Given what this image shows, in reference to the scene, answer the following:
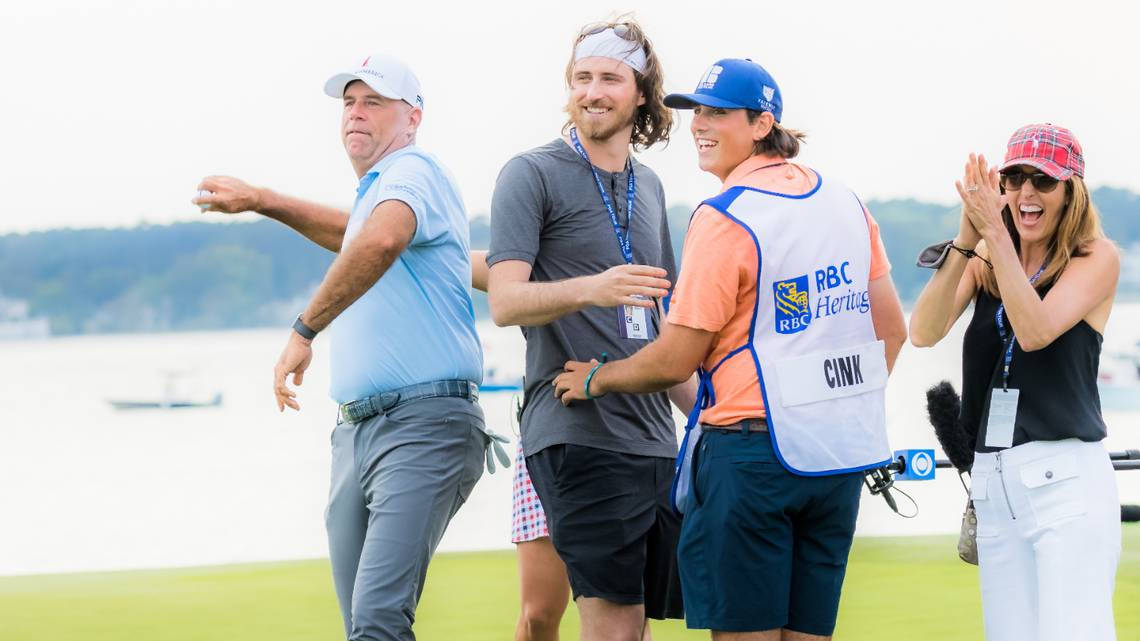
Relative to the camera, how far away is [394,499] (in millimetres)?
3338

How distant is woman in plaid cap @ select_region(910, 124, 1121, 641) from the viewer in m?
3.14

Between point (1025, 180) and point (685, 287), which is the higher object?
point (1025, 180)

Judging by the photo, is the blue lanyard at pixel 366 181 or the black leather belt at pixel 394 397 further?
the blue lanyard at pixel 366 181

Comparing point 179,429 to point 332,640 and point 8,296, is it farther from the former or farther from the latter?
point 8,296

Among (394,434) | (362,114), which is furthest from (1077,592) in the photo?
(362,114)

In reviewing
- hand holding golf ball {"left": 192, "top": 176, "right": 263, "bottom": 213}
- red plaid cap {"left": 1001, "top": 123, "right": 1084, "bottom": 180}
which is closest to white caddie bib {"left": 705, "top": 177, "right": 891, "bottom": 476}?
red plaid cap {"left": 1001, "top": 123, "right": 1084, "bottom": 180}

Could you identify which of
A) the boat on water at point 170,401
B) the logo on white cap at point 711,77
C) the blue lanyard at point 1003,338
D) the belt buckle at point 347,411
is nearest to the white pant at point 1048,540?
the blue lanyard at point 1003,338

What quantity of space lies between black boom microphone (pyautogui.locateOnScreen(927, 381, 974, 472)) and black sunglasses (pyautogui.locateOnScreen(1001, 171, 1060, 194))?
541 millimetres

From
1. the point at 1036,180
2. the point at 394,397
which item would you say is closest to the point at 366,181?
the point at 394,397

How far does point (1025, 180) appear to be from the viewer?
3258 mm

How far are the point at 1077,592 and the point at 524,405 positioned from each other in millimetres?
1301

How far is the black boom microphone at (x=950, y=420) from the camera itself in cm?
357

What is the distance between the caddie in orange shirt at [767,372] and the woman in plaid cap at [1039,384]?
13.6 inches

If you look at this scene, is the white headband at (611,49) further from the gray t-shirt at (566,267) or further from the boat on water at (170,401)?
the boat on water at (170,401)
